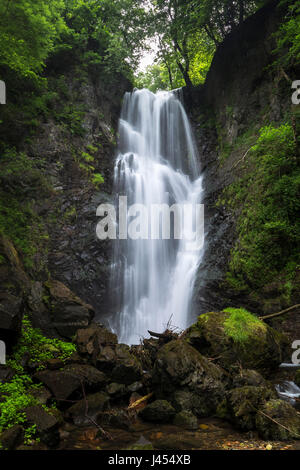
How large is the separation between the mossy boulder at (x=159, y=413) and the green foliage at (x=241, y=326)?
2.35 metres

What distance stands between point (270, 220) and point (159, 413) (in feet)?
22.0

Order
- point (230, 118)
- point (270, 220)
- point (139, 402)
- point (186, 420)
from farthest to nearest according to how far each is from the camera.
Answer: point (230, 118), point (270, 220), point (139, 402), point (186, 420)

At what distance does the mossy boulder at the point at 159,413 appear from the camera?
4.42 meters

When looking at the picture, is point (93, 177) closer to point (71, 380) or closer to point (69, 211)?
point (69, 211)

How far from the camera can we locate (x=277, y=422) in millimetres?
3848

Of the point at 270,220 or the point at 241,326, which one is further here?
the point at 270,220

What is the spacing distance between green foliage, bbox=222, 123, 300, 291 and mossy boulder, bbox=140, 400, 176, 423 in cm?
530

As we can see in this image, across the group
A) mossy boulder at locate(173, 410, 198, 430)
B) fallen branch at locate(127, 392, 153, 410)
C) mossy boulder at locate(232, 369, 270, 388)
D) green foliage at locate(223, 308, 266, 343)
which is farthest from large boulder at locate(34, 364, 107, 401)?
green foliage at locate(223, 308, 266, 343)

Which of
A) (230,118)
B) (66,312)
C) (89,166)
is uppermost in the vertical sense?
(230,118)

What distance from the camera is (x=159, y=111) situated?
17891 mm

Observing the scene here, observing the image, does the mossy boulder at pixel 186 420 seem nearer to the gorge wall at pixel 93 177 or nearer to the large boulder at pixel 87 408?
the large boulder at pixel 87 408

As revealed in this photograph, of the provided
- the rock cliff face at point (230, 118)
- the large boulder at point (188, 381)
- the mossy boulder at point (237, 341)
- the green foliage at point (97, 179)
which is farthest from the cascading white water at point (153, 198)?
the large boulder at point (188, 381)

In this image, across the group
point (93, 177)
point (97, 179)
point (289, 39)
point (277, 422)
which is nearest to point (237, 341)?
point (277, 422)

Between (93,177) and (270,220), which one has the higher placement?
(93,177)
